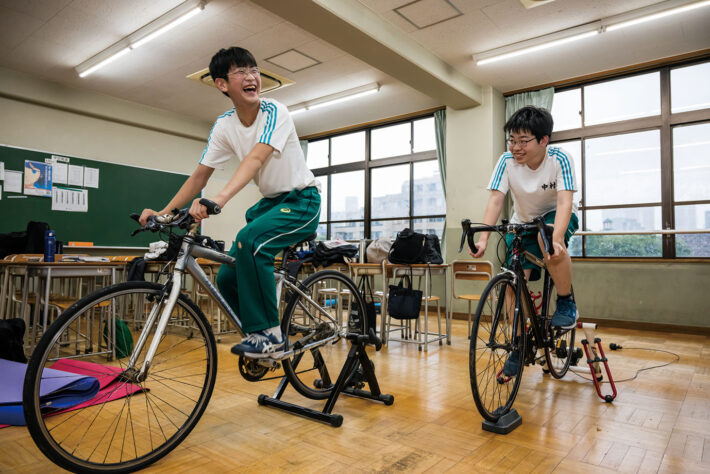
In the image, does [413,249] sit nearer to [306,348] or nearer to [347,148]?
[306,348]

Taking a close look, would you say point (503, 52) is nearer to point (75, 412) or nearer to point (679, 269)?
point (679, 269)

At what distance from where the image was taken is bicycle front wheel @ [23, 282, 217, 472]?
1.24 metres

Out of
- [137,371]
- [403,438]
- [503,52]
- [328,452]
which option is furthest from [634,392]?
[503,52]

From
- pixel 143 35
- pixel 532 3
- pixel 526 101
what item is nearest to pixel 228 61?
pixel 532 3

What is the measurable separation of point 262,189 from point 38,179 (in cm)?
561

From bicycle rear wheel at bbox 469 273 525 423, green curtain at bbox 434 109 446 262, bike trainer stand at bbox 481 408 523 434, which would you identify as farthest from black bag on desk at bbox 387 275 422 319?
green curtain at bbox 434 109 446 262

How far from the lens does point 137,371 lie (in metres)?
1.40

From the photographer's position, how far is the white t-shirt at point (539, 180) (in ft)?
7.02

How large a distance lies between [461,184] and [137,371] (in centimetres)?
542

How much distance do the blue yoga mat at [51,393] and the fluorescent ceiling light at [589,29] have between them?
193 inches

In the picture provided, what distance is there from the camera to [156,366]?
177cm

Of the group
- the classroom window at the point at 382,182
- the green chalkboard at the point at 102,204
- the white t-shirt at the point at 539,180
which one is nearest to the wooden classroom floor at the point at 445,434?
the white t-shirt at the point at 539,180

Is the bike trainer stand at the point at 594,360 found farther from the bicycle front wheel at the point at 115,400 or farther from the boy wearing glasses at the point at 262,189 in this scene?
the bicycle front wheel at the point at 115,400

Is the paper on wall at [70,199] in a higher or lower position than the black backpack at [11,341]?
higher
